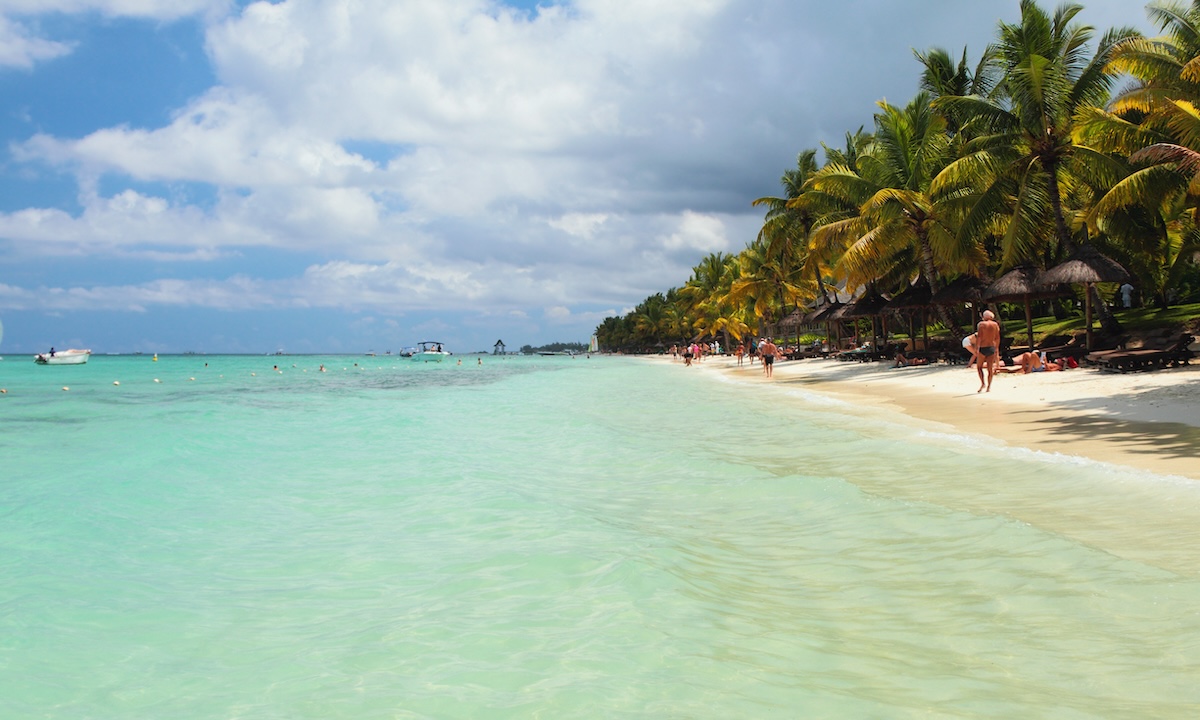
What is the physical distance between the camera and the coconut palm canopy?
55.3ft

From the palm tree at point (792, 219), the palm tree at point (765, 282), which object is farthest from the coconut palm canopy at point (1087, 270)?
the palm tree at point (765, 282)

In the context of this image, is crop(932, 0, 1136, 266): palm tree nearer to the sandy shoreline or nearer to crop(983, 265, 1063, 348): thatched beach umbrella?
crop(983, 265, 1063, 348): thatched beach umbrella

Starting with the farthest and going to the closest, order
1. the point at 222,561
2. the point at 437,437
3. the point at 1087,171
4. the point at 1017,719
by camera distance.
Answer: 1. the point at 1087,171
2. the point at 437,437
3. the point at 222,561
4. the point at 1017,719

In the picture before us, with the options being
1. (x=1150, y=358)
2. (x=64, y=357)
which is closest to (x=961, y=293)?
(x=1150, y=358)

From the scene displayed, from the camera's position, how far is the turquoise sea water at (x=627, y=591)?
118 inches

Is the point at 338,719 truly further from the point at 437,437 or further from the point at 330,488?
the point at 437,437

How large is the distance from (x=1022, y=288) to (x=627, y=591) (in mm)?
18574

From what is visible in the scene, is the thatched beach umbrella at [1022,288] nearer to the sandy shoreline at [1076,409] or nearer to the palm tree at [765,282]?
the sandy shoreline at [1076,409]

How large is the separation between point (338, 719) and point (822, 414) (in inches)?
473

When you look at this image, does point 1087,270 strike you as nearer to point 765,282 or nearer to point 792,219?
point 792,219

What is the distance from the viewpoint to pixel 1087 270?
17047 millimetres

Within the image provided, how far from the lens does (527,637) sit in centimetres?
366

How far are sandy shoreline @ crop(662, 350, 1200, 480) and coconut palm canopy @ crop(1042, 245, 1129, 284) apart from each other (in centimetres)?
221

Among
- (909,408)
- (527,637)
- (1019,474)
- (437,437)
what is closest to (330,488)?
(437,437)
